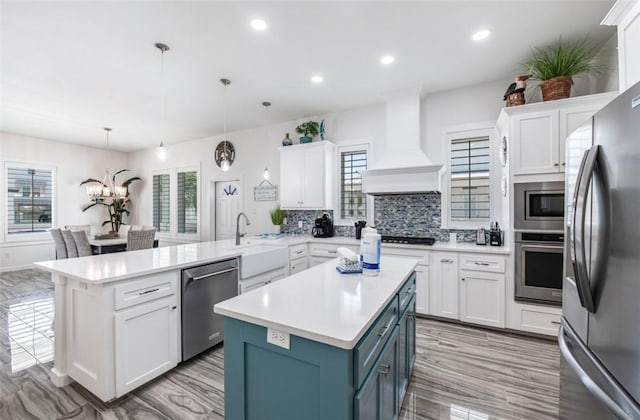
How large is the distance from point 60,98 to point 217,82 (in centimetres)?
251

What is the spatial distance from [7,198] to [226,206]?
183 inches

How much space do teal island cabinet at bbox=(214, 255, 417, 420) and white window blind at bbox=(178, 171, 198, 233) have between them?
5.42 meters

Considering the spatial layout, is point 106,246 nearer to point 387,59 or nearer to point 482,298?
point 387,59

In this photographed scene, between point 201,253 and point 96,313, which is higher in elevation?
point 201,253

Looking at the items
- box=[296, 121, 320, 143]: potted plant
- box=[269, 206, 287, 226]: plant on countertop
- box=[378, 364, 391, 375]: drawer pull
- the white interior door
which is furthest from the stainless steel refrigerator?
the white interior door

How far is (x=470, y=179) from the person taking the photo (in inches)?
144

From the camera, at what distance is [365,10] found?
7.46 ft

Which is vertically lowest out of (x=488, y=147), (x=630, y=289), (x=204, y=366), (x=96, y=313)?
(x=204, y=366)

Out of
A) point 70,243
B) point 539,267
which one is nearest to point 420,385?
point 539,267

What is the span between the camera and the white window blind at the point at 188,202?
6.30 m

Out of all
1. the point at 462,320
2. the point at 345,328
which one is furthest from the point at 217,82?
the point at 462,320

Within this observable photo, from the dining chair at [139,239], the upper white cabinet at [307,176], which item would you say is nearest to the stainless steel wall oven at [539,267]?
the upper white cabinet at [307,176]

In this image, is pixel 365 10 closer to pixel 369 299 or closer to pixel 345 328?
pixel 369 299

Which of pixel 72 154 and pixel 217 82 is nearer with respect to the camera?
pixel 217 82
